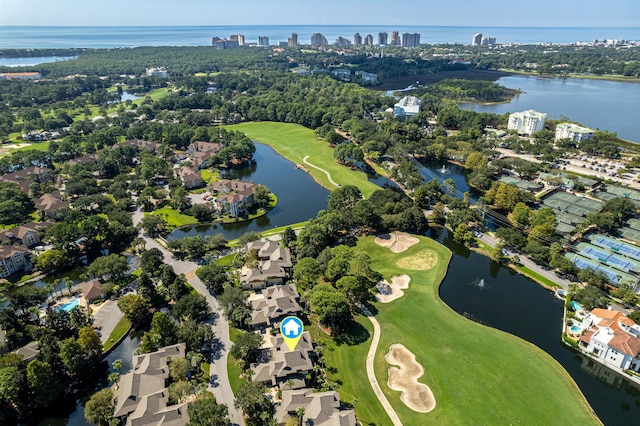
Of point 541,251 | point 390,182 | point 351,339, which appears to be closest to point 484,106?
point 390,182

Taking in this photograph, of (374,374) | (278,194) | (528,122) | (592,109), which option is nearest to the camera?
(374,374)

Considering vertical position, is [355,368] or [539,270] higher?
[539,270]

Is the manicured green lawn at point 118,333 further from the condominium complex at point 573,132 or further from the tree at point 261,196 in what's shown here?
the condominium complex at point 573,132

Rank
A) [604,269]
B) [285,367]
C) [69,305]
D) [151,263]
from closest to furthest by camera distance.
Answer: [285,367], [69,305], [151,263], [604,269]

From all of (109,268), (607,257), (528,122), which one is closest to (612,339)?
(607,257)

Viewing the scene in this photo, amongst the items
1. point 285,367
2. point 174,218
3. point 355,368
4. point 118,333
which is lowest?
Answer: point 355,368

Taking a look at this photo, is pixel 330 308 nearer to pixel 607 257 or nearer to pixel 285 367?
pixel 285 367
